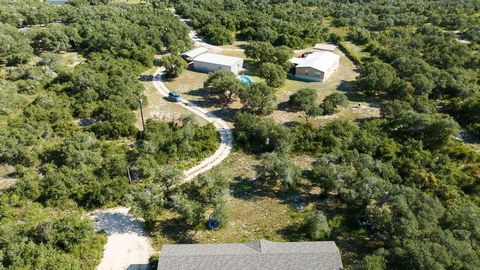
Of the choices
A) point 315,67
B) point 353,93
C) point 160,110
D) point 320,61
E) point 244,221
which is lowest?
point 160,110

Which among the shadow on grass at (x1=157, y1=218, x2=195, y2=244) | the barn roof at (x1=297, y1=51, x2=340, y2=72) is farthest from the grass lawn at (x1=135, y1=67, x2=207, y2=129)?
the barn roof at (x1=297, y1=51, x2=340, y2=72)

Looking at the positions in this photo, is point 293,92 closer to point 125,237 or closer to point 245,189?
point 245,189

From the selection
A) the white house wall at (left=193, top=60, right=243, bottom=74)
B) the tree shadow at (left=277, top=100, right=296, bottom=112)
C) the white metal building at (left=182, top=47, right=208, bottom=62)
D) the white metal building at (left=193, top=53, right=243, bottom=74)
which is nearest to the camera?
the tree shadow at (left=277, top=100, right=296, bottom=112)

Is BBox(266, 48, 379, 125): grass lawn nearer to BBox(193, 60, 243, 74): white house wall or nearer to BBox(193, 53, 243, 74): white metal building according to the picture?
BBox(193, 60, 243, 74): white house wall

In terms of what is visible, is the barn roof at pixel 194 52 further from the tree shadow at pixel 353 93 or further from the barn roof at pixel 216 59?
the tree shadow at pixel 353 93

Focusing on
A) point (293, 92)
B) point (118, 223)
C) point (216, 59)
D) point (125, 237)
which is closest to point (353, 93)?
point (293, 92)

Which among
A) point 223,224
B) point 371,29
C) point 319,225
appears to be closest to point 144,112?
point 223,224
